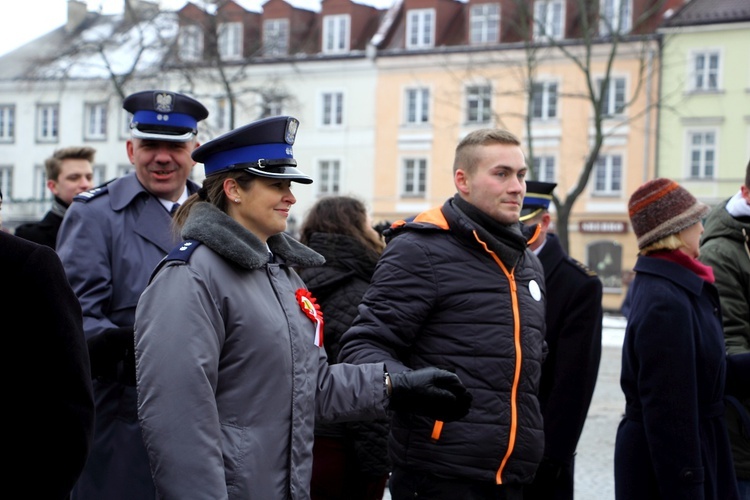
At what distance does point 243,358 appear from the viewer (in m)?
3.08

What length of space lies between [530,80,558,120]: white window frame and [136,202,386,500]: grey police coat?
35.4 metres

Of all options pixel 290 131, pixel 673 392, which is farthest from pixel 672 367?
pixel 290 131

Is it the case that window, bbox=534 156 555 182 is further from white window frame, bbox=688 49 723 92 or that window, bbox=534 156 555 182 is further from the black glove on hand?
the black glove on hand

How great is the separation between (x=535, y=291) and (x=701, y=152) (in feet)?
110

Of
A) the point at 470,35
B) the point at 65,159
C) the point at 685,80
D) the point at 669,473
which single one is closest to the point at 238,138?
the point at 669,473

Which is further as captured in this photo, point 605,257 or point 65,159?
point 605,257

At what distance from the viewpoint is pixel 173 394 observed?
2.91 metres

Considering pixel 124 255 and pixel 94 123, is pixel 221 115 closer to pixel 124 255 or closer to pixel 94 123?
pixel 94 123

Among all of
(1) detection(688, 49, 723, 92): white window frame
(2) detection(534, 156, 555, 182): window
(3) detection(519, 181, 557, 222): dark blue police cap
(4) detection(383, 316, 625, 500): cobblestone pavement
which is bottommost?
(4) detection(383, 316, 625, 500): cobblestone pavement

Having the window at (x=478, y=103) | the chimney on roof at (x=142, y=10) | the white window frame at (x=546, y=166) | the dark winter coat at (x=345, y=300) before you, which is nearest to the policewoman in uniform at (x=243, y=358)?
the dark winter coat at (x=345, y=300)

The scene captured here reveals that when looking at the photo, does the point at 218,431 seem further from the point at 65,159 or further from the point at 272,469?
the point at 65,159

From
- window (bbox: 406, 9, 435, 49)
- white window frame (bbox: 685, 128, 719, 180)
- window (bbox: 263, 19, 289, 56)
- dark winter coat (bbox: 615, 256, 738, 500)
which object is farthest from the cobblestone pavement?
window (bbox: 263, 19, 289, 56)

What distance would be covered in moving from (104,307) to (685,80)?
3433 cm

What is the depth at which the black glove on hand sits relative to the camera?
338cm
